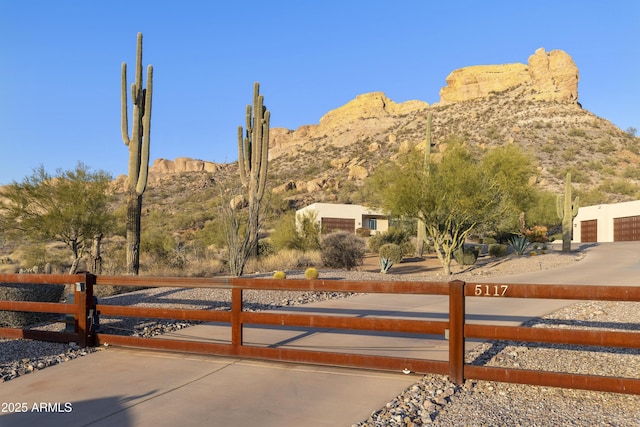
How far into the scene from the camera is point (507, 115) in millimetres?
79062

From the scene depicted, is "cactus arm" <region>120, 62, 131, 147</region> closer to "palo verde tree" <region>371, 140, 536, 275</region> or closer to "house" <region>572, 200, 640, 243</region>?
"palo verde tree" <region>371, 140, 536, 275</region>

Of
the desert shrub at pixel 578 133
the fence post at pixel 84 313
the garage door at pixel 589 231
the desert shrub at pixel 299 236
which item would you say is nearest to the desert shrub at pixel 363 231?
the desert shrub at pixel 299 236

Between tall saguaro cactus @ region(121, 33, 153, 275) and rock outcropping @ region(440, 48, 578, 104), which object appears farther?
rock outcropping @ region(440, 48, 578, 104)

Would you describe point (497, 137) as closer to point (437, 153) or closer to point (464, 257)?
point (437, 153)

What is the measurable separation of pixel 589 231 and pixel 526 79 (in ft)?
163

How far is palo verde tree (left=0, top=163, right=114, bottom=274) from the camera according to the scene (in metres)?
20.8

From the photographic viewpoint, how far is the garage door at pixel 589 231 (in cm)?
5194

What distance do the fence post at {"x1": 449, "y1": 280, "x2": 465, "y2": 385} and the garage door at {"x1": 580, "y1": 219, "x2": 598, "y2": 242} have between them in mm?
52771

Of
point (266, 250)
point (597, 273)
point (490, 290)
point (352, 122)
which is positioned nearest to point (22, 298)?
point (490, 290)

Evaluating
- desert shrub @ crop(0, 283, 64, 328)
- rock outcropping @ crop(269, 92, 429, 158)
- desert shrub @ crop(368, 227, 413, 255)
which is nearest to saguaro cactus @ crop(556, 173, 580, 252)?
desert shrub @ crop(368, 227, 413, 255)

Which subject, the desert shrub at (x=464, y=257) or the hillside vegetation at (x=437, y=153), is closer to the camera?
the desert shrub at (x=464, y=257)

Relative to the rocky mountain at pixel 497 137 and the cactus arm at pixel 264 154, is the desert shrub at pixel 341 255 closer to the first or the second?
the cactus arm at pixel 264 154

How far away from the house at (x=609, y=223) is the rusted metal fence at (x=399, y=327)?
159 feet

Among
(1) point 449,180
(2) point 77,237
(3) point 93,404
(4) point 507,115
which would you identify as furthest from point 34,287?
(4) point 507,115
